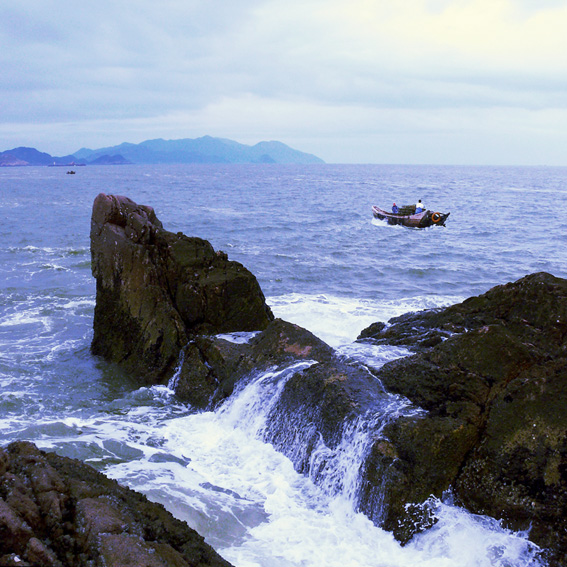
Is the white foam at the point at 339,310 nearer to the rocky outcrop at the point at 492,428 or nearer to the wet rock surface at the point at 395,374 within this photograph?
the wet rock surface at the point at 395,374

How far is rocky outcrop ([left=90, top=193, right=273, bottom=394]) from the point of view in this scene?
1230 cm

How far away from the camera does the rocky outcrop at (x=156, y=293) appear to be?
12.3 m

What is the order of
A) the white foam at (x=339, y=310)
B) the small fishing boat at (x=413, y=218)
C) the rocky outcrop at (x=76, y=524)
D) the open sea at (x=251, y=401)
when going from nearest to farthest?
the rocky outcrop at (x=76, y=524), the open sea at (x=251, y=401), the white foam at (x=339, y=310), the small fishing boat at (x=413, y=218)

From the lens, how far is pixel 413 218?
4403cm

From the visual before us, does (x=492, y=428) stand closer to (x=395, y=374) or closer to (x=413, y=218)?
(x=395, y=374)

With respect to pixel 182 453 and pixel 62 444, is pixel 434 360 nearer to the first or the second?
pixel 182 453

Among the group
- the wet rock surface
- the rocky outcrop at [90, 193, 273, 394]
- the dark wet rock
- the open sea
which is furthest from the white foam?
the dark wet rock

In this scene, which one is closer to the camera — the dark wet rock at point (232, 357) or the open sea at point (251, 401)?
the open sea at point (251, 401)

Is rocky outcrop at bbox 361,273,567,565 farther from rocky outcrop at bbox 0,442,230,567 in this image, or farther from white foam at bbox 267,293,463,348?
white foam at bbox 267,293,463,348

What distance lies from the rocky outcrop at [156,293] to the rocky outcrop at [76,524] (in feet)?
22.5

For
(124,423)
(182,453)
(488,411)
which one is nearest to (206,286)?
(124,423)

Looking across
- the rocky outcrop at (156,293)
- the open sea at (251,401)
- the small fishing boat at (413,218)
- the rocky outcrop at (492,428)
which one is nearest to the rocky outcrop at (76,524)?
the open sea at (251,401)

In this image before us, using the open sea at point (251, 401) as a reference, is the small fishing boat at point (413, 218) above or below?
above

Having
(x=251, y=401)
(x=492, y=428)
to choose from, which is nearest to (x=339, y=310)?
(x=251, y=401)
